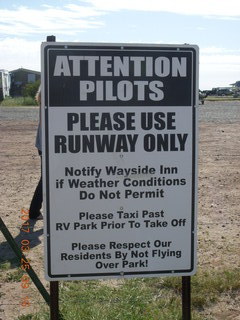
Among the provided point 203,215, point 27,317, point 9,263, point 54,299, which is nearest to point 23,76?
point 203,215

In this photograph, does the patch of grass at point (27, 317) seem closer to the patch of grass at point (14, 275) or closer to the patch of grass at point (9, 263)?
the patch of grass at point (14, 275)

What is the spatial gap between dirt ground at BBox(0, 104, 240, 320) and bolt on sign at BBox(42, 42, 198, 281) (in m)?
1.35

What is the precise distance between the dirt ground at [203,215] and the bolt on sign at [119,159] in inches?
53.1

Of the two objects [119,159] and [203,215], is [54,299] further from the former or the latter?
[203,215]

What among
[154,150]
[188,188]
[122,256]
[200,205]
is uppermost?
[154,150]

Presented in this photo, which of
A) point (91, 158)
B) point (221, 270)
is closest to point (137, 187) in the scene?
point (91, 158)

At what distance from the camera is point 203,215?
7.57 m

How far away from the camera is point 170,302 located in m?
4.28

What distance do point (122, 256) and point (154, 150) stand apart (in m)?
0.62

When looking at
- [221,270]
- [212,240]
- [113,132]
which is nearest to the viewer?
[113,132]

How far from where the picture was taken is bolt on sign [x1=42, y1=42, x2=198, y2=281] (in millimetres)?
3014

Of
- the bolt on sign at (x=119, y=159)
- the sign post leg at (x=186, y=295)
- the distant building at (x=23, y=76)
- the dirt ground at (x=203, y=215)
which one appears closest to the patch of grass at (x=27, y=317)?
the dirt ground at (x=203, y=215)

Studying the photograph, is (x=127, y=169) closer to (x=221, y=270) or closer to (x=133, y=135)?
(x=133, y=135)

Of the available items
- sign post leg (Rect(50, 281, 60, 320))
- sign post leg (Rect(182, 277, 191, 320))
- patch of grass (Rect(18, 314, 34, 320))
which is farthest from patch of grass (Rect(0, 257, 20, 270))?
sign post leg (Rect(182, 277, 191, 320))
